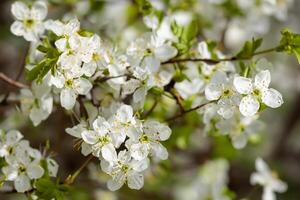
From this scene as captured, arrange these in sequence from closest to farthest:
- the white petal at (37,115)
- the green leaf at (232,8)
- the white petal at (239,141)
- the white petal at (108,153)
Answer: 1. the white petal at (108,153)
2. the white petal at (37,115)
3. the white petal at (239,141)
4. the green leaf at (232,8)

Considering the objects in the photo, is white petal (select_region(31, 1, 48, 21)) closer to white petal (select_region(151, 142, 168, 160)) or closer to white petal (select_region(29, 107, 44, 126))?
white petal (select_region(29, 107, 44, 126))

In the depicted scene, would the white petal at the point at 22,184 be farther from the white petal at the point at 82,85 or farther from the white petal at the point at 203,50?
the white petal at the point at 203,50

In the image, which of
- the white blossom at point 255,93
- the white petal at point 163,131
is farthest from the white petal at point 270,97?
the white petal at point 163,131

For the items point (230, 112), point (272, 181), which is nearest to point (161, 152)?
point (230, 112)

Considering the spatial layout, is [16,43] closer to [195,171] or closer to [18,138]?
[195,171]

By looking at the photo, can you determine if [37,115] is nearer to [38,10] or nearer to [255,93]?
[38,10]
